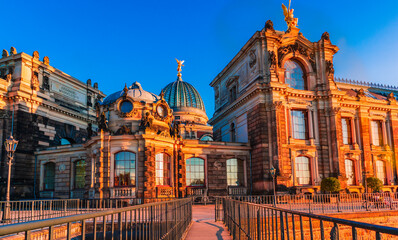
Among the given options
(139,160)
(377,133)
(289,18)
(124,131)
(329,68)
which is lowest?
(139,160)

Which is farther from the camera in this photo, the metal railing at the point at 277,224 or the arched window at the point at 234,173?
the arched window at the point at 234,173

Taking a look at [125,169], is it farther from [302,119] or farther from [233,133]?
[302,119]

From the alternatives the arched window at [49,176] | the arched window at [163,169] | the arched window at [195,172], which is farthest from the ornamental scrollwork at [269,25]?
the arched window at [49,176]

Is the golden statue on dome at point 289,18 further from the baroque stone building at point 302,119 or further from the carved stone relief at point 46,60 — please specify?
the carved stone relief at point 46,60

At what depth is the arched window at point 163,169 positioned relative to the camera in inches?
1168

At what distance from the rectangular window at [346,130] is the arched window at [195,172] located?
15803mm

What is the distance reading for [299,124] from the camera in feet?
117

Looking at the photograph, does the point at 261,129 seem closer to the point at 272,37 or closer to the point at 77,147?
the point at 272,37

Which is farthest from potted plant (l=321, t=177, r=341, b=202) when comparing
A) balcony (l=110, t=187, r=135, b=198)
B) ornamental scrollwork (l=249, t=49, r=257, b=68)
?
balcony (l=110, t=187, r=135, b=198)

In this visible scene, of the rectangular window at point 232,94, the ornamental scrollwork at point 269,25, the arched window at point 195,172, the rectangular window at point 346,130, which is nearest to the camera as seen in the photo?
the arched window at point 195,172

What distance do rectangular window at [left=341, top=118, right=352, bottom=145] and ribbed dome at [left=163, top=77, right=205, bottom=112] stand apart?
3278 centimetres

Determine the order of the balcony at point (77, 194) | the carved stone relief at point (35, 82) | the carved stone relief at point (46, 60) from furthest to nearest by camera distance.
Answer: the carved stone relief at point (46, 60) → the carved stone relief at point (35, 82) → the balcony at point (77, 194)

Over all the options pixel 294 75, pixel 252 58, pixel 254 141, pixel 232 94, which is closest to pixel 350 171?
pixel 254 141

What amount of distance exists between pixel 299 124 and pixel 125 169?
57.8 feet
